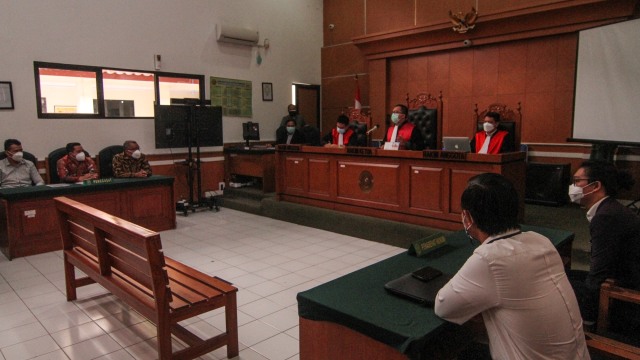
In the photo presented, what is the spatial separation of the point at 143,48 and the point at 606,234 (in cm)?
653

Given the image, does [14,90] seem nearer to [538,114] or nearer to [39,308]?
[39,308]

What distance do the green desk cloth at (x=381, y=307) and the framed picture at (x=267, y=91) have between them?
660 cm

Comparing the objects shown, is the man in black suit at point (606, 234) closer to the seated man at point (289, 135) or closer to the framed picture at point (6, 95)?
the seated man at point (289, 135)

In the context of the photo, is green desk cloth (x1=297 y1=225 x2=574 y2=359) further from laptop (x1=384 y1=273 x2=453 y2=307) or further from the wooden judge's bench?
the wooden judge's bench

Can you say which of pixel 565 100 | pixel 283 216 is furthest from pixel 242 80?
pixel 565 100

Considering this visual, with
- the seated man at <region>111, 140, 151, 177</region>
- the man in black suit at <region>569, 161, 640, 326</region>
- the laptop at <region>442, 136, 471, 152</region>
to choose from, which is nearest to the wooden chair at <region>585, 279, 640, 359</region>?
the man in black suit at <region>569, 161, 640, 326</region>

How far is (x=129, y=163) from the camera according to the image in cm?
575

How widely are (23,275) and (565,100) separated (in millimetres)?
6802

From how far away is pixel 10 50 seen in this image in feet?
17.8

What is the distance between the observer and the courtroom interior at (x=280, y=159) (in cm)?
239

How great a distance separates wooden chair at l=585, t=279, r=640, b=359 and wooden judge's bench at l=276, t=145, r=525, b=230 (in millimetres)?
2353

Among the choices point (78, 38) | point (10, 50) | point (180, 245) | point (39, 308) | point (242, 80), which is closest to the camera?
point (39, 308)

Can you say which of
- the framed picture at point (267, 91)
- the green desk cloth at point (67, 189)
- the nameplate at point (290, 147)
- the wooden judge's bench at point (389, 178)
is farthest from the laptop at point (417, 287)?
the framed picture at point (267, 91)

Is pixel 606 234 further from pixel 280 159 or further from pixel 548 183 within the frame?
pixel 280 159
